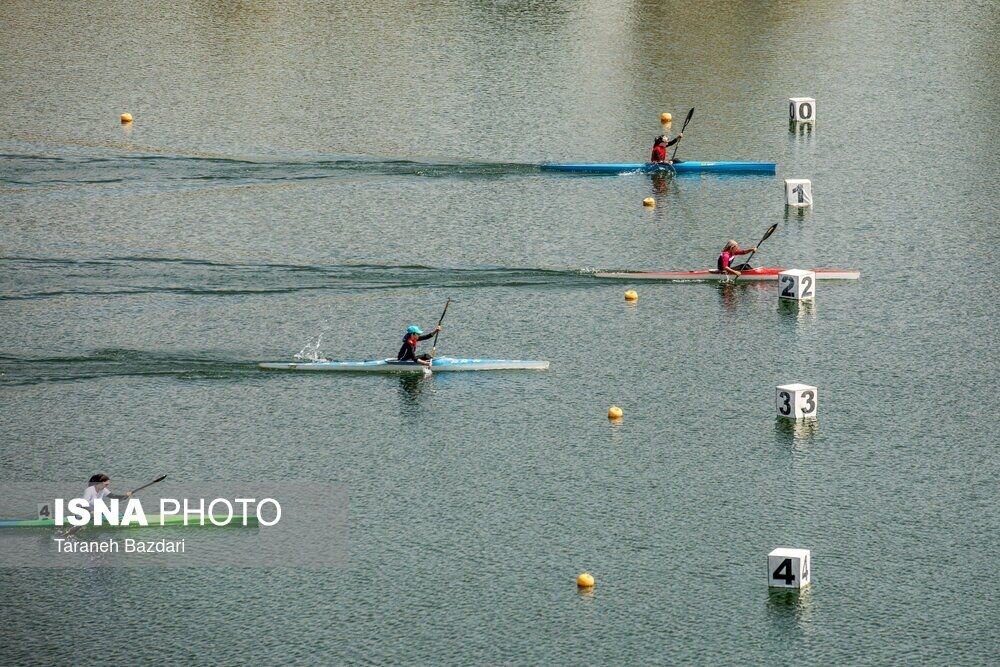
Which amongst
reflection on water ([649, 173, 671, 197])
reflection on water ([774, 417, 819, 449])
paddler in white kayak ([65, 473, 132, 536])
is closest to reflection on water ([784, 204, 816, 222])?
reflection on water ([649, 173, 671, 197])

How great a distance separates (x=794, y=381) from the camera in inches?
1109

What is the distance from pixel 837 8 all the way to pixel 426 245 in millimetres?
27779

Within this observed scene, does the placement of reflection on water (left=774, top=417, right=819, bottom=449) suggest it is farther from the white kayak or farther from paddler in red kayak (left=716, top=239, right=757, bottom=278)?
paddler in red kayak (left=716, top=239, right=757, bottom=278)

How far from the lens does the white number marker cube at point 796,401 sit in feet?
86.2

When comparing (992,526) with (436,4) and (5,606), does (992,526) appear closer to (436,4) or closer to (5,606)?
(5,606)

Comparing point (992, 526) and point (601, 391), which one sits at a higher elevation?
point (601, 391)

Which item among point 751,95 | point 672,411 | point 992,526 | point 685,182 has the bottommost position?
point 992,526

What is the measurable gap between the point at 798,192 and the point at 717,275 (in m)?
5.70

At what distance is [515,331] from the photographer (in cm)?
3055

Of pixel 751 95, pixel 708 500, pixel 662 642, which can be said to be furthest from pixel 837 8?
pixel 662 642

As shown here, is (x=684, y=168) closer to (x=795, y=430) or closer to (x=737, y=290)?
(x=737, y=290)

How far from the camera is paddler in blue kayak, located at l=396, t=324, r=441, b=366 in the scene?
28.2 meters

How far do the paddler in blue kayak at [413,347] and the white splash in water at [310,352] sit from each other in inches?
65.0

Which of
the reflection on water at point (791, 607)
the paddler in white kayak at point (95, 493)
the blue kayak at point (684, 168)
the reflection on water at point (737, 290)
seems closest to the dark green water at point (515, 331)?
the reflection on water at point (791, 607)
